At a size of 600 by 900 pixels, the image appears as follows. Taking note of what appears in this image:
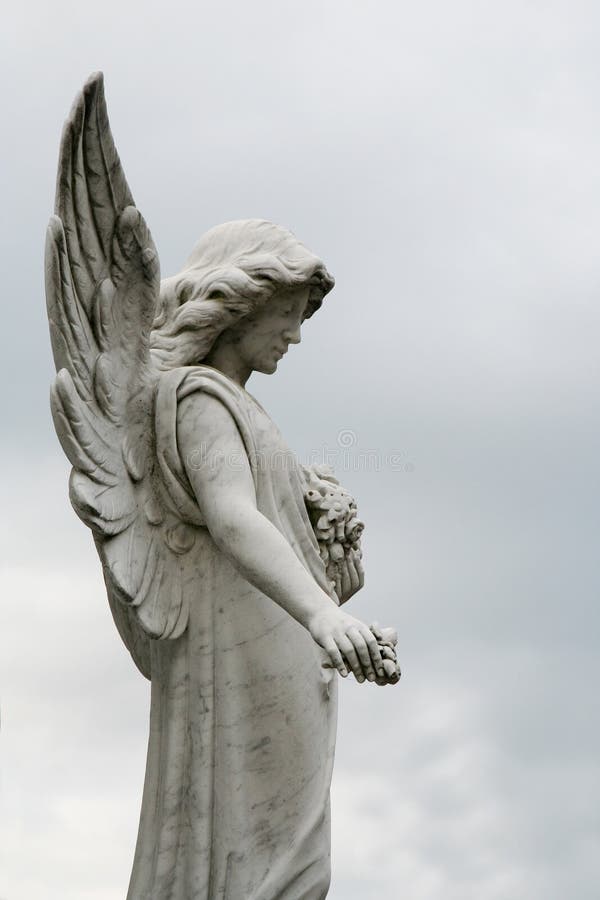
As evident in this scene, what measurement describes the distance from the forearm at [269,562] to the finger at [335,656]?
0.19 m

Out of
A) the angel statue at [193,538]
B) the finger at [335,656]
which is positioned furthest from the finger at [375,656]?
the angel statue at [193,538]

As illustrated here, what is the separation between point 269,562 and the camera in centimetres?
750

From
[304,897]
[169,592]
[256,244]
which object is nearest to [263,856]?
[304,897]

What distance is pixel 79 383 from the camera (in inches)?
304

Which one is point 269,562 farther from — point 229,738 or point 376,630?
point 229,738

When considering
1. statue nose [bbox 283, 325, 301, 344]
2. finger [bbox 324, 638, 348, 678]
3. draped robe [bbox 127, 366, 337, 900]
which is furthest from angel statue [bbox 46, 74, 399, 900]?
finger [bbox 324, 638, 348, 678]

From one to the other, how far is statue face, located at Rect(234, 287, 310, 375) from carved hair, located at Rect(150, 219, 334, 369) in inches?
3.3

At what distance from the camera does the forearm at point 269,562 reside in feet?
24.3

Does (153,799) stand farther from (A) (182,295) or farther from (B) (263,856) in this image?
(A) (182,295)

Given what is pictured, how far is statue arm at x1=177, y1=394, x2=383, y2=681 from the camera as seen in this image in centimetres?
720

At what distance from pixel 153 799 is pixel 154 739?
24 centimetres

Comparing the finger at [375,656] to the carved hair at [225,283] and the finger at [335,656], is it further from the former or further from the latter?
the carved hair at [225,283]

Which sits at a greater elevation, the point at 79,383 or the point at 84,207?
the point at 84,207

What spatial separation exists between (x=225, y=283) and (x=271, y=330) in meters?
0.34
